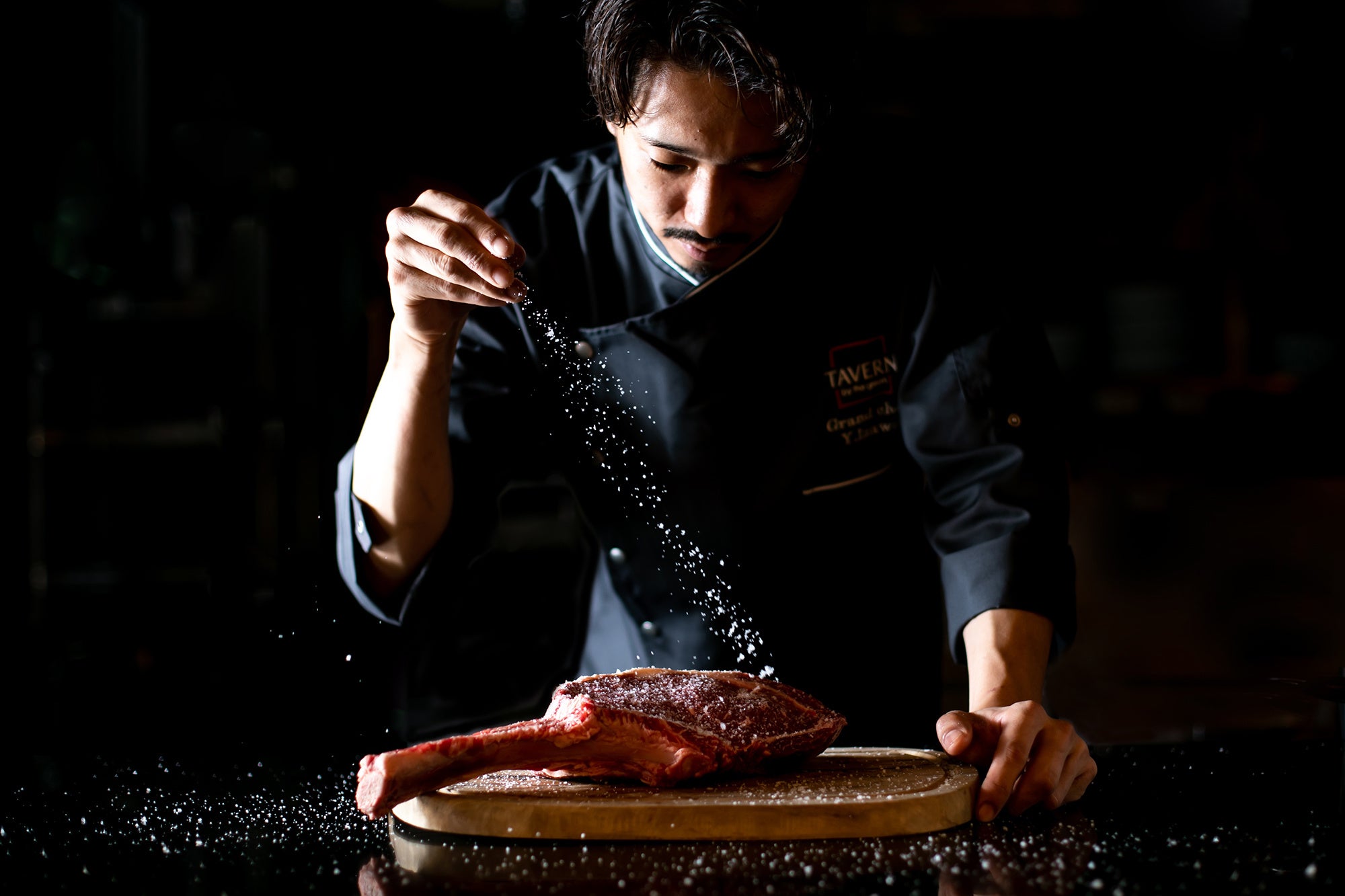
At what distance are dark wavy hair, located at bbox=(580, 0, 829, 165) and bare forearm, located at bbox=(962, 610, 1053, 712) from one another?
27.3 inches

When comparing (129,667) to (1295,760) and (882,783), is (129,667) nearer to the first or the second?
(882,783)

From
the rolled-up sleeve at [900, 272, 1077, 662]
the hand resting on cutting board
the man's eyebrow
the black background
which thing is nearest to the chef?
the rolled-up sleeve at [900, 272, 1077, 662]

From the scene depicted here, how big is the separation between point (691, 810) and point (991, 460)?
2.86 ft

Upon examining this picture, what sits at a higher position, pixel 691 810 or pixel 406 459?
pixel 406 459

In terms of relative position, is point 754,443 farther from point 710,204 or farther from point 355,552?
point 355,552

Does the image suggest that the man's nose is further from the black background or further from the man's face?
the black background

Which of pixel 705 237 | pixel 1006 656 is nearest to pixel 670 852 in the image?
pixel 1006 656

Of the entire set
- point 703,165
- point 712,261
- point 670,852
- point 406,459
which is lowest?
point 670,852

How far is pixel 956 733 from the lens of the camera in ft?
4.06

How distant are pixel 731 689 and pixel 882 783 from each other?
218mm

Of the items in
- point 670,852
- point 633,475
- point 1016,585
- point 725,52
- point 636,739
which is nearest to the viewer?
→ point 670,852

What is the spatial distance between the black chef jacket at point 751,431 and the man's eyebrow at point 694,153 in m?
0.32

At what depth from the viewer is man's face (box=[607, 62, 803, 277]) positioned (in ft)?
4.53

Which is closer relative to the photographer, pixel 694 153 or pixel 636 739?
pixel 636 739
